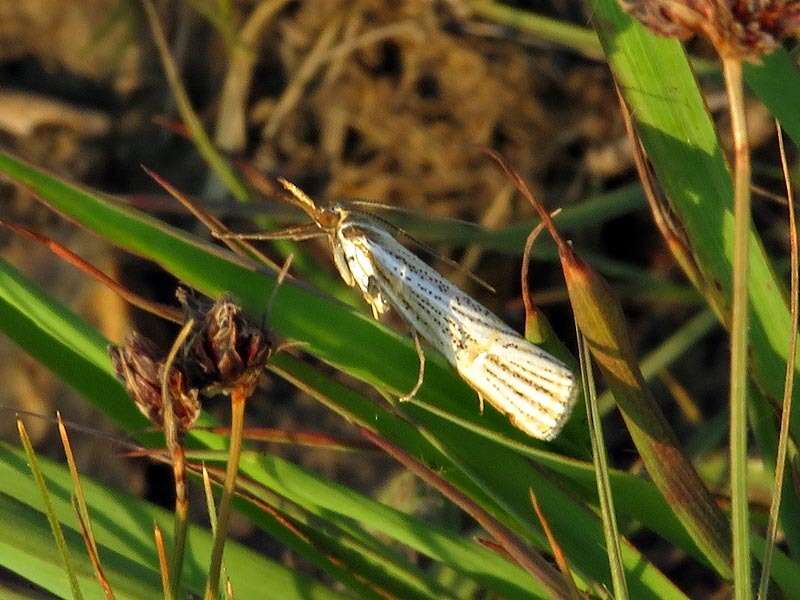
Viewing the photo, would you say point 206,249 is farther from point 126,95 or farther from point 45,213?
point 126,95

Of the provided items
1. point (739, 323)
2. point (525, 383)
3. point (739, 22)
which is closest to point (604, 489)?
point (525, 383)

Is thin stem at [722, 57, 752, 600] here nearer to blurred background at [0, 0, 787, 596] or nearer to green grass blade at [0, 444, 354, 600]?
green grass blade at [0, 444, 354, 600]

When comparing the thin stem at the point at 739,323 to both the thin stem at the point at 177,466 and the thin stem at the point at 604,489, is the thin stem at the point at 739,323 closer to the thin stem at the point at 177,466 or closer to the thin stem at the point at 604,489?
the thin stem at the point at 604,489

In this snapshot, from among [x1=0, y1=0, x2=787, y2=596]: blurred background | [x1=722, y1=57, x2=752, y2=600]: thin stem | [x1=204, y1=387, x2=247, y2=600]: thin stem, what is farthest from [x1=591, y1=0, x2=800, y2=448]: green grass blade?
[x1=0, y1=0, x2=787, y2=596]: blurred background

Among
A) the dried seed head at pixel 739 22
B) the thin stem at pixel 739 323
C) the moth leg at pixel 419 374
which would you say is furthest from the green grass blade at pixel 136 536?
the dried seed head at pixel 739 22

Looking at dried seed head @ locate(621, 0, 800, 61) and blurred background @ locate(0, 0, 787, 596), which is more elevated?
blurred background @ locate(0, 0, 787, 596)

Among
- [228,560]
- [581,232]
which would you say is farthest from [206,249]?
[581,232]
